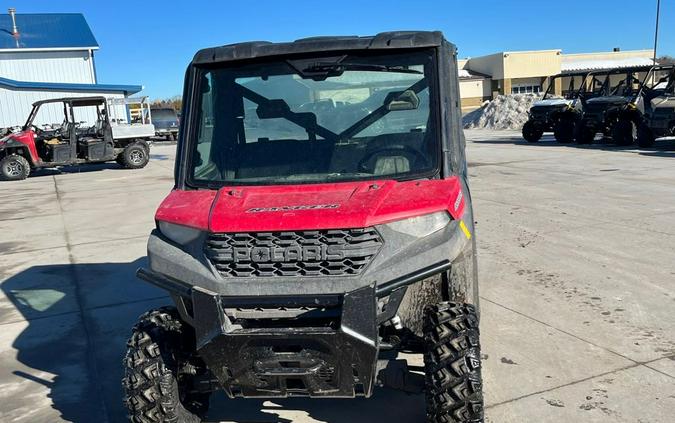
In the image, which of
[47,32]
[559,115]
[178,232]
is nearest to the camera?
[178,232]

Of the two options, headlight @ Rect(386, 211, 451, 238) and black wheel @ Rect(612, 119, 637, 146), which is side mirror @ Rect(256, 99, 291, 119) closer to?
headlight @ Rect(386, 211, 451, 238)

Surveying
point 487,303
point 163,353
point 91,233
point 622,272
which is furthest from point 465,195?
point 91,233

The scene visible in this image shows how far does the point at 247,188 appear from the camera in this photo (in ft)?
11.4

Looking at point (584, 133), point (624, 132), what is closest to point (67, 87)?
point (584, 133)

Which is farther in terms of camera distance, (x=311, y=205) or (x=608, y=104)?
(x=608, y=104)

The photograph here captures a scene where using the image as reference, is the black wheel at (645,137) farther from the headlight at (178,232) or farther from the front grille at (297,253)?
the headlight at (178,232)

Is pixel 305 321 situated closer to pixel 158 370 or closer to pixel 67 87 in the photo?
pixel 158 370

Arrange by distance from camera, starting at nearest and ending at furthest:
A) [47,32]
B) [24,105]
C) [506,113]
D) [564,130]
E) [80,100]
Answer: [80,100]
[564,130]
[24,105]
[506,113]
[47,32]

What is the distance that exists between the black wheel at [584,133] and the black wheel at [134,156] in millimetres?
13894

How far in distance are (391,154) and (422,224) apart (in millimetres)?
643

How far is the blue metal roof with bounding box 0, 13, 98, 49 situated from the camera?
33.1 m

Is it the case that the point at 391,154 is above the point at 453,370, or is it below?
above

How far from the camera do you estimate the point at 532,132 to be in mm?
22672

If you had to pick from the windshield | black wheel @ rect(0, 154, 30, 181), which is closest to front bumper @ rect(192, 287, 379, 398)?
the windshield
